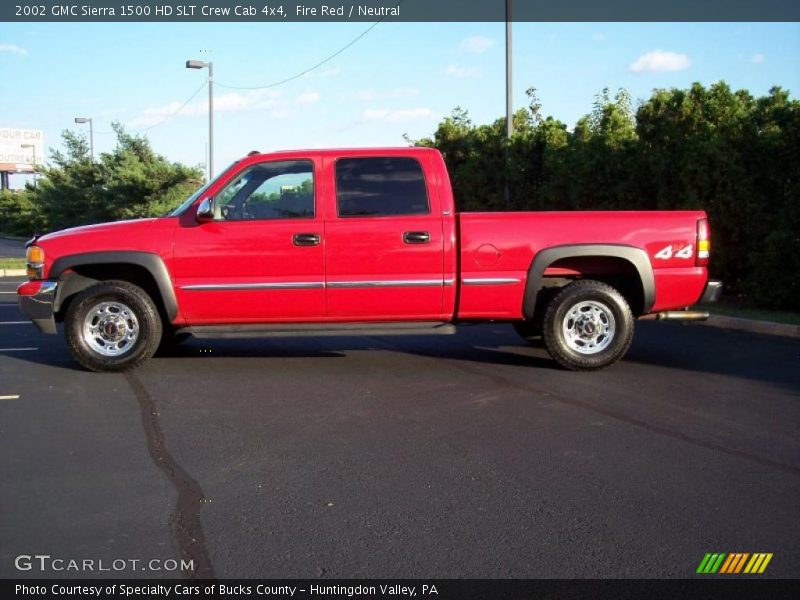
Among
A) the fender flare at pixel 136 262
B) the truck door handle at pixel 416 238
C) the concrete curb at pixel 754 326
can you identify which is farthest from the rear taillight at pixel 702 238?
the fender flare at pixel 136 262

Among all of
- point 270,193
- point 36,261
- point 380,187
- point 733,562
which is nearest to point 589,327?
point 380,187

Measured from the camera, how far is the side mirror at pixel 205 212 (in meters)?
7.19

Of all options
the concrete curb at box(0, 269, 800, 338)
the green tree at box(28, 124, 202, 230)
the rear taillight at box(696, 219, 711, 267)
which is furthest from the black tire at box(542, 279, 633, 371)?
the green tree at box(28, 124, 202, 230)

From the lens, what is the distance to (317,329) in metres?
7.31

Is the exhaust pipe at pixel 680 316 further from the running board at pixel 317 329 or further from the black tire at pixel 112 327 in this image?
the black tire at pixel 112 327

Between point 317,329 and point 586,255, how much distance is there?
101 inches

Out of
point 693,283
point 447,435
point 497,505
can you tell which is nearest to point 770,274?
point 693,283

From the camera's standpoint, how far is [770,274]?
10.7 m

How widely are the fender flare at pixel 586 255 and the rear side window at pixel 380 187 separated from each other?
1.14 m

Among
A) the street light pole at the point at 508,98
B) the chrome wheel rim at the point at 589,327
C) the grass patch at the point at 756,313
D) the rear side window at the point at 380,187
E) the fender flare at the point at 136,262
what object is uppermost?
the street light pole at the point at 508,98

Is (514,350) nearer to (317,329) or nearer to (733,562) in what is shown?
(317,329)

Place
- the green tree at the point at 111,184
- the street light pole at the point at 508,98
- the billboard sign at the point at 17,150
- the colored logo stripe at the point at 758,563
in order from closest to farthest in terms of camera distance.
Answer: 1. the colored logo stripe at the point at 758,563
2. the street light pole at the point at 508,98
3. the green tree at the point at 111,184
4. the billboard sign at the point at 17,150

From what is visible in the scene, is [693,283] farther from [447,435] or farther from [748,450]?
[447,435]
